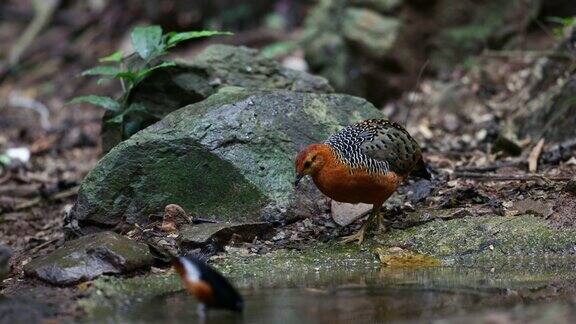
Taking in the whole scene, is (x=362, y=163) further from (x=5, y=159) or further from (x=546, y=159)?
(x=5, y=159)

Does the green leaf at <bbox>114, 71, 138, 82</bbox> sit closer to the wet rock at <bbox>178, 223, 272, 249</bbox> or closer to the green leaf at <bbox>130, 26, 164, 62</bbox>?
the green leaf at <bbox>130, 26, 164, 62</bbox>

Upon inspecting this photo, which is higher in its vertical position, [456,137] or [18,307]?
[456,137]

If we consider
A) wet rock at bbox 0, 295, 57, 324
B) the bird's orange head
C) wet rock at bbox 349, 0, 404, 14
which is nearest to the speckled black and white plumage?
the bird's orange head

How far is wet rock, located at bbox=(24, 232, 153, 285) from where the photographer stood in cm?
573

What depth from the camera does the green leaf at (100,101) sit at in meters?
7.64

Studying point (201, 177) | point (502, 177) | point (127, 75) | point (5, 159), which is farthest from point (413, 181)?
point (5, 159)

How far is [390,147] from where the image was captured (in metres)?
6.66

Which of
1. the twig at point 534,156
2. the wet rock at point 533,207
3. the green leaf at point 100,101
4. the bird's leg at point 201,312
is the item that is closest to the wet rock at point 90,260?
the bird's leg at point 201,312

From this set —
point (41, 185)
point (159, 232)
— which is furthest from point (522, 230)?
point (41, 185)

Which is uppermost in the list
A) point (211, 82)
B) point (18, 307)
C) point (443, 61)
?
point (443, 61)

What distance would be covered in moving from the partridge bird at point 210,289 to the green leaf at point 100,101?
123 inches

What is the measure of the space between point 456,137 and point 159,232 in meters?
4.69

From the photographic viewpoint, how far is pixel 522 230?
20.7 feet

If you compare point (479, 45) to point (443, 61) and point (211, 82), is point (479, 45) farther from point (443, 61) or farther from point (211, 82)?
point (211, 82)
